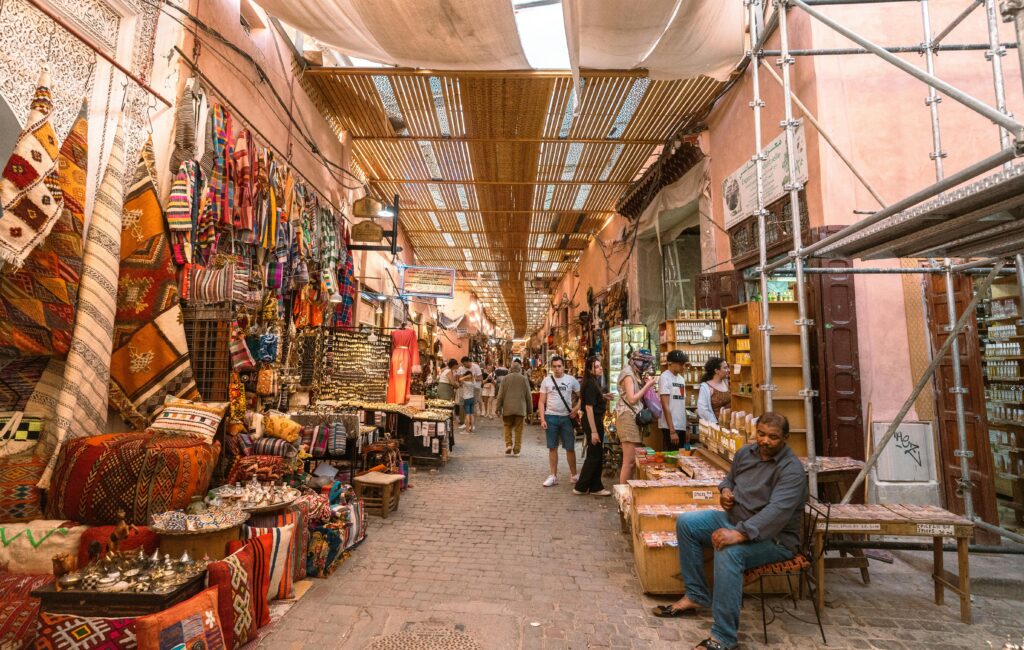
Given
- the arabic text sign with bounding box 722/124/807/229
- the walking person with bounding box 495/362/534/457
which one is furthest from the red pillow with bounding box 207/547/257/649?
the walking person with bounding box 495/362/534/457

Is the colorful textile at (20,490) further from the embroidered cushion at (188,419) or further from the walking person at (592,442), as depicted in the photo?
the walking person at (592,442)

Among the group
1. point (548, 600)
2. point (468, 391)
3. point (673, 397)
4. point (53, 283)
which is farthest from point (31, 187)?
point (468, 391)

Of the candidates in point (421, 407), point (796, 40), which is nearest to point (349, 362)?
point (421, 407)

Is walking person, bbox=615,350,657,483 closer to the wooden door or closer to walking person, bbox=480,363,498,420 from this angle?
the wooden door

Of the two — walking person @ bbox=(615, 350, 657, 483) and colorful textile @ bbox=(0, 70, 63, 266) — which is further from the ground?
colorful textile @ bbox=(0, 70, 63, 266)

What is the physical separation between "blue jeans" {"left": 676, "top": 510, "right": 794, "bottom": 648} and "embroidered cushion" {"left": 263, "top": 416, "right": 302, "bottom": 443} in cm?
356

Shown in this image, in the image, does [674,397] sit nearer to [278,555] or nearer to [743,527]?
[743,527]

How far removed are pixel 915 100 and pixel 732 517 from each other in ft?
17.3

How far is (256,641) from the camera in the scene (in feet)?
9.26

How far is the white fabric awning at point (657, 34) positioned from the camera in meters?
4.36

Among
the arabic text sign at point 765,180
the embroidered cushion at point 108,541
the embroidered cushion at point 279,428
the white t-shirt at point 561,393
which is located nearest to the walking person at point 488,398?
the white t-shirt at point 561,393

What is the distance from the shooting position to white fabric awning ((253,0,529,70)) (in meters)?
4.53

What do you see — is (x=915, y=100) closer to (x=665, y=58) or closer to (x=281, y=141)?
(x=665, y=58)

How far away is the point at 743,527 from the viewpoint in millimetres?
3018
